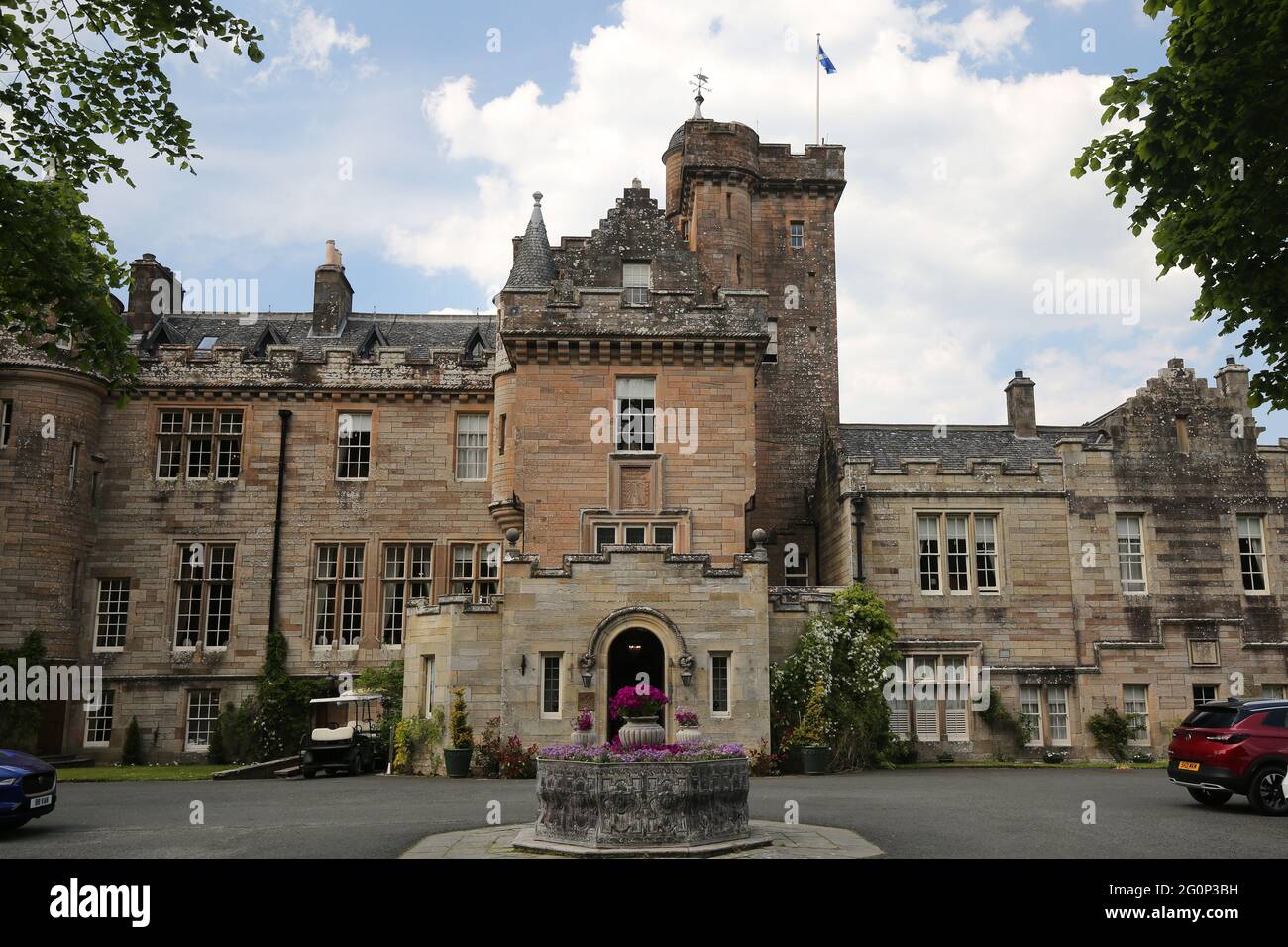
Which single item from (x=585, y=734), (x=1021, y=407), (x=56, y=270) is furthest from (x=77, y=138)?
(x=1021, y=407)

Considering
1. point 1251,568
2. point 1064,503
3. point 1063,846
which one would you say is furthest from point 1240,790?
point 1251,568

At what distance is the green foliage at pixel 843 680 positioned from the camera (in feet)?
76.7

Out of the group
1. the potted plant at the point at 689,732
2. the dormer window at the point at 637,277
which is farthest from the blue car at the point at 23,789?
the dormer window at the point at 637,277

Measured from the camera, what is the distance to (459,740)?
2252cm

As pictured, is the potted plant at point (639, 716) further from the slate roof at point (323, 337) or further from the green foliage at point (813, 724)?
the slate roof at point (323, 337)

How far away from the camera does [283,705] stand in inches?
1136

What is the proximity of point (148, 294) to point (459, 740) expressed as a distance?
2165 centimetres

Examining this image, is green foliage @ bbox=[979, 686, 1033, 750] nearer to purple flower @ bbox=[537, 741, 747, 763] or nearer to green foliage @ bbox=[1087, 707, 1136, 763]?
green foliage @ bbox=[1087, 707, 1136, 763]

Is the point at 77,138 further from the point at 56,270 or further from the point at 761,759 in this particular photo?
the point at 761,759

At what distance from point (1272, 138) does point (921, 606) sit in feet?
56.9

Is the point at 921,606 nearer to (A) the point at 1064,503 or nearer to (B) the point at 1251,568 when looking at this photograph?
(A) the point at 1064,503

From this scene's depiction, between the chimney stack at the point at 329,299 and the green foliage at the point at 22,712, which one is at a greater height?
the chimney stack at the point at 329,299

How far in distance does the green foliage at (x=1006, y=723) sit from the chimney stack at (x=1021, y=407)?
9.95 m

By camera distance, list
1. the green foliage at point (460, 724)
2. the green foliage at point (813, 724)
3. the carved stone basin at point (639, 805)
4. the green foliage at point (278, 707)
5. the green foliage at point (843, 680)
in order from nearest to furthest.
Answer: the carved stone basin at point (639, 805), the green foliage at point (460, 724), the green foliage at point (813, 724), the green foliage at point (843, 680), the green foliage at point (278, 707)
